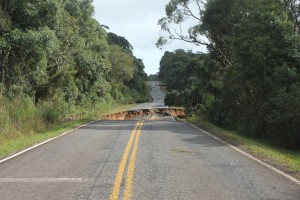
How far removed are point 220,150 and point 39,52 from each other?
1332cm

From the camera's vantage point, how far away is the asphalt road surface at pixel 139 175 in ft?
24.8

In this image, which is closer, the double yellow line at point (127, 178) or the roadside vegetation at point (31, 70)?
the double yellow line at point (127, 178)

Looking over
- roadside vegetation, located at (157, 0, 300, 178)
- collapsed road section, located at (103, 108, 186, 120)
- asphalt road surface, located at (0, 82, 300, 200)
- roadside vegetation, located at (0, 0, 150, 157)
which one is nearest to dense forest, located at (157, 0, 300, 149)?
roadside vegetation, located at (157, 0, 300, 178)

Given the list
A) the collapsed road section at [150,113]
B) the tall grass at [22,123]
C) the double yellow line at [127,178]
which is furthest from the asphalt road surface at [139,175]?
the collapsed road section at [150,113]

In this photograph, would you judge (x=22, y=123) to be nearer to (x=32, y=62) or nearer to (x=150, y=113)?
(x=32, y=62)

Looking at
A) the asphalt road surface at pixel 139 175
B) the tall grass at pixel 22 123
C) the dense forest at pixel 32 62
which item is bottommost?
the asphalt road surface at pixel 139 175

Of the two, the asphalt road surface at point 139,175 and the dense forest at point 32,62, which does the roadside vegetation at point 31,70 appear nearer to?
the dense forest at point 32,62

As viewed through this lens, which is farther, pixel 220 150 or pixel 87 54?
pixel 87 54

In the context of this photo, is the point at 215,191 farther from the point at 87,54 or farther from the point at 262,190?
the point at 87,54

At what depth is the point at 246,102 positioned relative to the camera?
2738 cm

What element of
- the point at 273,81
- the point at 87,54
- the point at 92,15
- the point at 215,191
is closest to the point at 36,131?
the point at 273,81

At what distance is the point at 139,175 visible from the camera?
923 centimetres

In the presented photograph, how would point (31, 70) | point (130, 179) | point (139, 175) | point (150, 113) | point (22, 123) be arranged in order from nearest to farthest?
1. point (130, 179)
2. point (139, 175)
3. point (22, 123)
4. point (31, 70)
5. point (150, 113)

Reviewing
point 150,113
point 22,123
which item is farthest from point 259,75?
point 150,113
